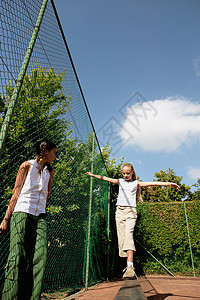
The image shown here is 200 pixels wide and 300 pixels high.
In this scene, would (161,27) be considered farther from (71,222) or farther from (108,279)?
(108,279)

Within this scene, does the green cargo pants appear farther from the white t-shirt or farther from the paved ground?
the white t-shirt

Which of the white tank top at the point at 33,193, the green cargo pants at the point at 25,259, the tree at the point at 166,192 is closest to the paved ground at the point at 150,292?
the green cargo pants at the point at 25,259

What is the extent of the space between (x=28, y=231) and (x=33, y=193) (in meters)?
0.23

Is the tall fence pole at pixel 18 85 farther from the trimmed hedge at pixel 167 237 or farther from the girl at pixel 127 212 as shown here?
the trimmed hedge at pixel 167 237

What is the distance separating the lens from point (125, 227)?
2.59 m

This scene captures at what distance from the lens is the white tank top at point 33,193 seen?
4.06 ft

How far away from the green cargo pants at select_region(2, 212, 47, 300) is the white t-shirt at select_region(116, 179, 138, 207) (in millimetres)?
1604

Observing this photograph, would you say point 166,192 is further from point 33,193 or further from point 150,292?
point 33,193

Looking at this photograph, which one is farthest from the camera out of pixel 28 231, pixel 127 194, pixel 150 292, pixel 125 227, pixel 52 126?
pixel 150 292

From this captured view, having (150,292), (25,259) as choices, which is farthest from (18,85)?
(150,292)

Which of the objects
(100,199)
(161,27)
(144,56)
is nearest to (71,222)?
(100,199)

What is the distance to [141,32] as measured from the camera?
465cm

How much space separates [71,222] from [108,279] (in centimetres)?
266

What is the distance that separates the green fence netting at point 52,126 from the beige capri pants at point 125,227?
0.56m
